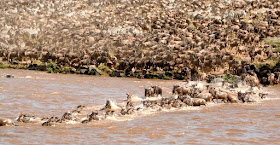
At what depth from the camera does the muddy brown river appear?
12.1 m

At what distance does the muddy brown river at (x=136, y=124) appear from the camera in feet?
39.7

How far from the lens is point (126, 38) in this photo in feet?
136

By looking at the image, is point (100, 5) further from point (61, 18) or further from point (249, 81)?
point (249, 81)

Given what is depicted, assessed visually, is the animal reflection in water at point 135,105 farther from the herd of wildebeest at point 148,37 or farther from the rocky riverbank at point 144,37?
the rocky riverbank at point 144,37

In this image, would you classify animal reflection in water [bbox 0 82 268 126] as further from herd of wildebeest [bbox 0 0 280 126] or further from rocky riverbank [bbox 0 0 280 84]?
rocky riverbank [bbox 0 0 280 84]

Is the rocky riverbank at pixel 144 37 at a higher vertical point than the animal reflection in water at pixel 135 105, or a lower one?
higher

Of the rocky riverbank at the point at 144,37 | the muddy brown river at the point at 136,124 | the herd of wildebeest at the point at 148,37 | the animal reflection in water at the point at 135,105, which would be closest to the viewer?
the muddy brown river at the point at 136,124

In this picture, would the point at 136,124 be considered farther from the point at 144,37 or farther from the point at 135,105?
the point at 144,37

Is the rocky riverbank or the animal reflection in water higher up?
the rocky riverbank

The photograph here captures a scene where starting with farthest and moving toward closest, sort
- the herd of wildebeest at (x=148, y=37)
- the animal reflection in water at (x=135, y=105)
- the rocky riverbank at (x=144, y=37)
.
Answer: the rocky riverbank at (x=144, y=37) < the herd of wildebeest at (x=148, y=37) < the animal reflection in water at (x=135, y=105)

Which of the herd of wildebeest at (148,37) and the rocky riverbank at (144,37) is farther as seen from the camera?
the rocky riverbank at (144,37)

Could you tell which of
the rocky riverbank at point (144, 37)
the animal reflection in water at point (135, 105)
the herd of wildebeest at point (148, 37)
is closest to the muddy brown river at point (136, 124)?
the animal reflection in water at point (135, 105)

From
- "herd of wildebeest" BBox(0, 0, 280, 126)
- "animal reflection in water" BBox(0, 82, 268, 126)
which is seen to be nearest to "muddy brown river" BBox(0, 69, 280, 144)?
"animal reflection in water" BBox(0, 82, 268, 126)

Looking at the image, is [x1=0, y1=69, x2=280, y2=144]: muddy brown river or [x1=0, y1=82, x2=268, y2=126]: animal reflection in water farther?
[x1=0, y1=82, x2=268, y2=126]: animal reflection in water
